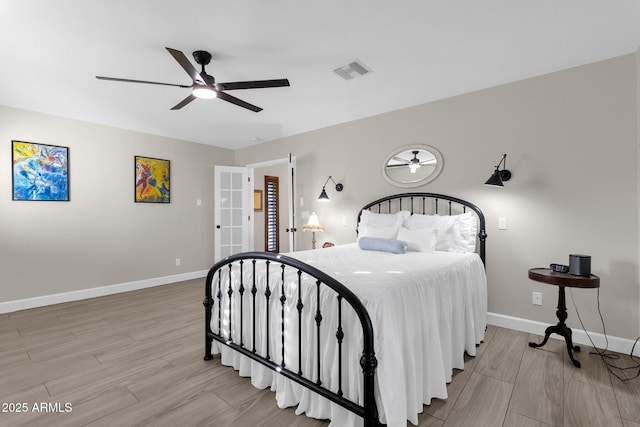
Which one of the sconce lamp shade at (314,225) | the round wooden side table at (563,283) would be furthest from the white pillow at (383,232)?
the round wooden side table at (563,283)

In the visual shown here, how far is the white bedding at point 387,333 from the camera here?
1.48 m

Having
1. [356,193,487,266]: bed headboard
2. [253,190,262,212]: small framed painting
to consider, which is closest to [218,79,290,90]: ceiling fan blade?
[356,193,487,266]: bed headboard

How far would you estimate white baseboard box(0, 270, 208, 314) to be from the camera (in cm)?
370

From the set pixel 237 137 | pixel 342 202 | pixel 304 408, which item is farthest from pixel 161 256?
pixel 304 408

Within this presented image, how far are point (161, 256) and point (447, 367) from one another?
4.71m

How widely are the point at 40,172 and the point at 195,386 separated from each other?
12.5 feet

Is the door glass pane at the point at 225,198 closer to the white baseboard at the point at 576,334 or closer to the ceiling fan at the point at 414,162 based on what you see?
the ceiling fan at the point at 414,162

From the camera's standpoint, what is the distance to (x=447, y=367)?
208 cm

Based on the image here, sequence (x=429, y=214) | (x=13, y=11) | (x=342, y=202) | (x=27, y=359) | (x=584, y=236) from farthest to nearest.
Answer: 1. (x=342, y=202)
2. (x=429, y=214)
3. (x=584, y=236)
4. (x=27, y=359)
5. (x=13, y=11)

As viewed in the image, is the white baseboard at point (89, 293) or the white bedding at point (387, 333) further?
the white baseboard at point (89, 293)

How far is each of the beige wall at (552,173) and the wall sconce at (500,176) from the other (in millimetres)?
58

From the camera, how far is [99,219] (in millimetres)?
4398

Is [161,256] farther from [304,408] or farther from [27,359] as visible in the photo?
[304,408]

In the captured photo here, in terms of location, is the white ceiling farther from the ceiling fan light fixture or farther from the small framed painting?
the small framed painting
